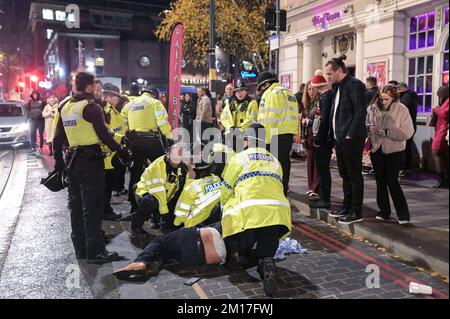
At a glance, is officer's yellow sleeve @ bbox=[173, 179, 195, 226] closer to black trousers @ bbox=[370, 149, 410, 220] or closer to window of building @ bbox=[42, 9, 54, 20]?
black trousers @ bbox=[370, 149, 410, 220]

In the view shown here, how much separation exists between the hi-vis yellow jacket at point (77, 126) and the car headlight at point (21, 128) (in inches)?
474

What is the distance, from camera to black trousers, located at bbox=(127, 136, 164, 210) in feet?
22.1

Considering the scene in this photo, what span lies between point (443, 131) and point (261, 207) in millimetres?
4167

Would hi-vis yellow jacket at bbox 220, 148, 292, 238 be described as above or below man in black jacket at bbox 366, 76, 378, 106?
below

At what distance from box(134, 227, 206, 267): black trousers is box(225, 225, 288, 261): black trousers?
0.36m

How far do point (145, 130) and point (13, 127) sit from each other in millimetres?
10612

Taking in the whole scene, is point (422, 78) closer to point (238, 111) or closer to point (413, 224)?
point (238, 111)

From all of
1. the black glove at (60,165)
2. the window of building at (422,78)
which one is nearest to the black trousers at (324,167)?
the black glove at (60,165)

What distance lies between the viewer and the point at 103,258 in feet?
15.4

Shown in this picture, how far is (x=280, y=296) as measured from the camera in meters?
3.80

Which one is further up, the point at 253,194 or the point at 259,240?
the point at 253,194

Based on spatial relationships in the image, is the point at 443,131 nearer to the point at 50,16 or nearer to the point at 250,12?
the point at 250,12

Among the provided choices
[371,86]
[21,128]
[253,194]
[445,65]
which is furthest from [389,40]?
[21,128]

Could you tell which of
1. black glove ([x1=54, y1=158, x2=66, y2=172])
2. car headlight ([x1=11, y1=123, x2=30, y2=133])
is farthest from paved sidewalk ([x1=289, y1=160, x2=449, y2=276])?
car headlight ([x1=11, y1=123, x2=30, y2=133])
